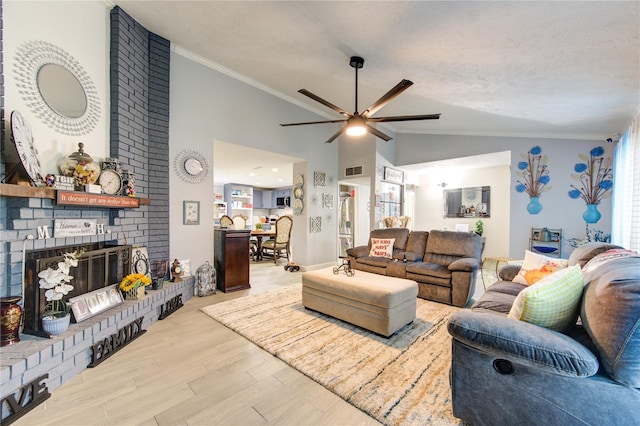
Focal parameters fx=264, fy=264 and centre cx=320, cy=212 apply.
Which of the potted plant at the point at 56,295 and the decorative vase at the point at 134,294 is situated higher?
the potted plant at the point at 56,295

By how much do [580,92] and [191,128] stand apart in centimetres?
467

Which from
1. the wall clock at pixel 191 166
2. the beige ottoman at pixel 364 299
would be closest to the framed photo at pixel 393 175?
the beige ottoman at pixel 364 299

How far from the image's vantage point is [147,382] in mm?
1852

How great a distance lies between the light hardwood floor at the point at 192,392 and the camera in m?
1.54

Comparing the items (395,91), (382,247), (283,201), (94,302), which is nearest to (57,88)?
(94,302)

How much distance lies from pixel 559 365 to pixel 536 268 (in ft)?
6.52

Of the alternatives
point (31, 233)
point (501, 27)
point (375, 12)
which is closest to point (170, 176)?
point (31, 233)

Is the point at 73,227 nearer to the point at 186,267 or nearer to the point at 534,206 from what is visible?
the point at 186,267

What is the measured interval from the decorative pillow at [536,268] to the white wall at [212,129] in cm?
364

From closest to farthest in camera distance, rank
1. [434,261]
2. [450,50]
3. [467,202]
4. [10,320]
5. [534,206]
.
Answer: [10,320] < [450,50] < [434,261] < [534,206] < [467,202]

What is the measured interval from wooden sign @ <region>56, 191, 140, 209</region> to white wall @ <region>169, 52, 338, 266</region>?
87 centimetres

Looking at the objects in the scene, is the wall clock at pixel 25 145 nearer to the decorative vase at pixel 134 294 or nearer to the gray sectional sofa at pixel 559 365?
the decorative vase at pixel 134 294

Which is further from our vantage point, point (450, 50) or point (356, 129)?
point (356, 129)

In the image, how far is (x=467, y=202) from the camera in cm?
659
